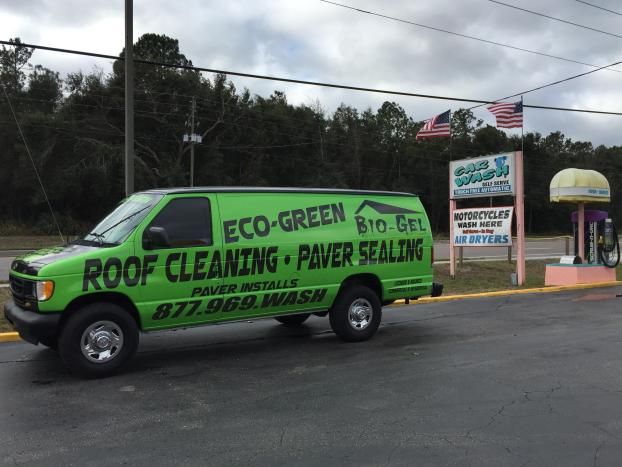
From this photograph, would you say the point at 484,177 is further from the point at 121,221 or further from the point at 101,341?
the point at 101,341

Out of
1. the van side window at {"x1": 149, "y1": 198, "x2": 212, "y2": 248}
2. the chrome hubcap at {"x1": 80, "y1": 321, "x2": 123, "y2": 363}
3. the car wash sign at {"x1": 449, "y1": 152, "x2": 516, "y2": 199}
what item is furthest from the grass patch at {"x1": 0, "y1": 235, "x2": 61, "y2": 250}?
the chrome hubcap at {"x1": 80, "y1": 321, "x2": 123, "y2": 363}

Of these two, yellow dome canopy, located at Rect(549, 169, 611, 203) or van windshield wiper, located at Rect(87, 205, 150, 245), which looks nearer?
van windshield wiper, located at Rect(87, 205, 150, 245)

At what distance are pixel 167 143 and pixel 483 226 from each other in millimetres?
35607

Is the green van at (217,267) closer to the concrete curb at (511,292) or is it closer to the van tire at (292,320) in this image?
the van tire at (292,320)

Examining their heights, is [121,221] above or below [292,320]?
above

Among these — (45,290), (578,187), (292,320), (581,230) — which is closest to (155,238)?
(45,290)

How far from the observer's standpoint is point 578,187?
15.5m

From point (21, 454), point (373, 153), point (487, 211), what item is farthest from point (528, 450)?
point (373, 153)

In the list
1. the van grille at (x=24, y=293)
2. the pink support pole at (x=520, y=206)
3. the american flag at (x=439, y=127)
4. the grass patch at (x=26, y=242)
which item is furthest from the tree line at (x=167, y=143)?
the van grille at (x=24, y=293)

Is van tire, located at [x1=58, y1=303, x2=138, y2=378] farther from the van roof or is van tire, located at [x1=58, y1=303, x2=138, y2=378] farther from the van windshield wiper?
the van roof

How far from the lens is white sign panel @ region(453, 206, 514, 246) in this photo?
1509 cm

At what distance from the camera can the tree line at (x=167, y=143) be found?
41.1 metres

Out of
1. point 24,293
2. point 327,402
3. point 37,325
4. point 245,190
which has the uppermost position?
point 245,190

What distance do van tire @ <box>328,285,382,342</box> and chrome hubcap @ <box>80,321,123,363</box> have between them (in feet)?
9.58
